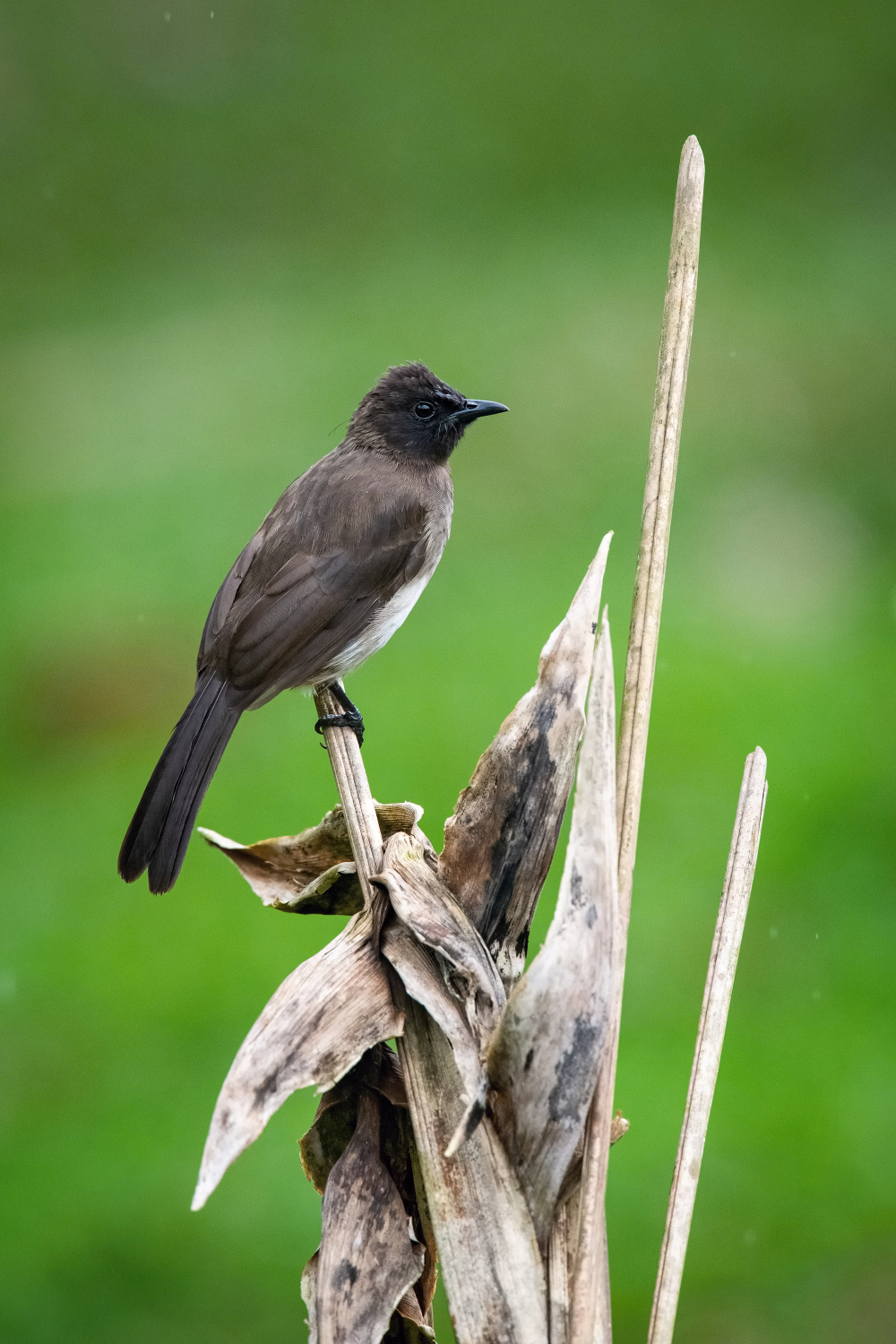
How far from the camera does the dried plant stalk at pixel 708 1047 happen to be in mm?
1601

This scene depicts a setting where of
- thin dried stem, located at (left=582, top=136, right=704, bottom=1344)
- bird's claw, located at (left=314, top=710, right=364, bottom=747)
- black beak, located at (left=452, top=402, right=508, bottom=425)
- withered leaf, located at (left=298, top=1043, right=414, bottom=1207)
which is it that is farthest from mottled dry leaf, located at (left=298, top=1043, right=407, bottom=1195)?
black beak, located at (left=452, top=402, right=508, bottom=425)

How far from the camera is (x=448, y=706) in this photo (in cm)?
587

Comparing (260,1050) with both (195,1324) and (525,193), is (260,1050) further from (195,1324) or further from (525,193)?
(525,193)

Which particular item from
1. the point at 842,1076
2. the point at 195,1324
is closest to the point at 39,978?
the point at 195,1324

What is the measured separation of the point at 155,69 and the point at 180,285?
7.93ft

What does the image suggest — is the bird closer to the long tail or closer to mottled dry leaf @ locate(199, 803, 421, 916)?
the long tail

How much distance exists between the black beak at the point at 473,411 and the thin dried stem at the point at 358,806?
1.48 metres

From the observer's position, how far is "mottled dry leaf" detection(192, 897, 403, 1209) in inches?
57.8

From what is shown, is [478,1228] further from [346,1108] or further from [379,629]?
[379,629]

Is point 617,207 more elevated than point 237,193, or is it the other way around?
point 237,193

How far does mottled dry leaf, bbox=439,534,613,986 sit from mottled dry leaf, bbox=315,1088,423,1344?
29 centimetres

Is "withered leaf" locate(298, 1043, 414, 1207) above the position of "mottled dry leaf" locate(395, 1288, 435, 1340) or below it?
above

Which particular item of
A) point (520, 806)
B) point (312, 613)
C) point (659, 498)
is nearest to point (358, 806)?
point (520, 806)

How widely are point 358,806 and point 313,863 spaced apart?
11.5 inches
